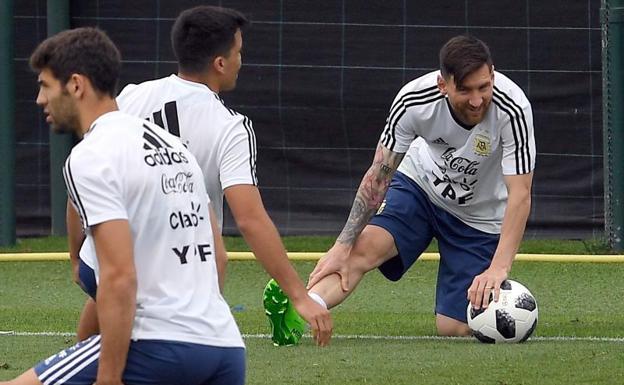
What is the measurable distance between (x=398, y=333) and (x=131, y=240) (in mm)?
4067

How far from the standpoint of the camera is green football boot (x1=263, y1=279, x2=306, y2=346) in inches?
271

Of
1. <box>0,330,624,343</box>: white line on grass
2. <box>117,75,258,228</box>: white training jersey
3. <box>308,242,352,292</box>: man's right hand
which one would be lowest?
<box>0,330,624,343</box>: white line on grass

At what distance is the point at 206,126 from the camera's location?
5008 millimetres

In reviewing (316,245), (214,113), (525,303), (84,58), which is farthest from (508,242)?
(316,245)

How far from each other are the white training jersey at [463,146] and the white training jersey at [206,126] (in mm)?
2045

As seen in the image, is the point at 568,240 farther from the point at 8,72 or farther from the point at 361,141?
the point at 8,72

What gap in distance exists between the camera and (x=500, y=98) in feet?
22.5

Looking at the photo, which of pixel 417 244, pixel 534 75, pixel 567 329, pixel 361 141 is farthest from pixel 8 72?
pixel 567 329

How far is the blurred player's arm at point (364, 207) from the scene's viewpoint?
291 inches

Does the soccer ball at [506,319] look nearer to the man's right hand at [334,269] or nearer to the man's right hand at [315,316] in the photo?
the man's right hand at [334,269]

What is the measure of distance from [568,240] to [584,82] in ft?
4.12

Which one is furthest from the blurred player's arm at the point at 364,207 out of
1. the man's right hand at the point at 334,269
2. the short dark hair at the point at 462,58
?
the short dark hair at the point at 462,58

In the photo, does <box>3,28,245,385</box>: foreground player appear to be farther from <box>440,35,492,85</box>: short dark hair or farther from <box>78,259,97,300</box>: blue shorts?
<box>440,35,492,85</box>: short dark hair

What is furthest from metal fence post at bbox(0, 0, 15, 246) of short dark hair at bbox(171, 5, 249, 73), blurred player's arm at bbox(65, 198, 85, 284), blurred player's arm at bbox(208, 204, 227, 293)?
blurred player's arm at bbox(208, 204, 227, 293)
